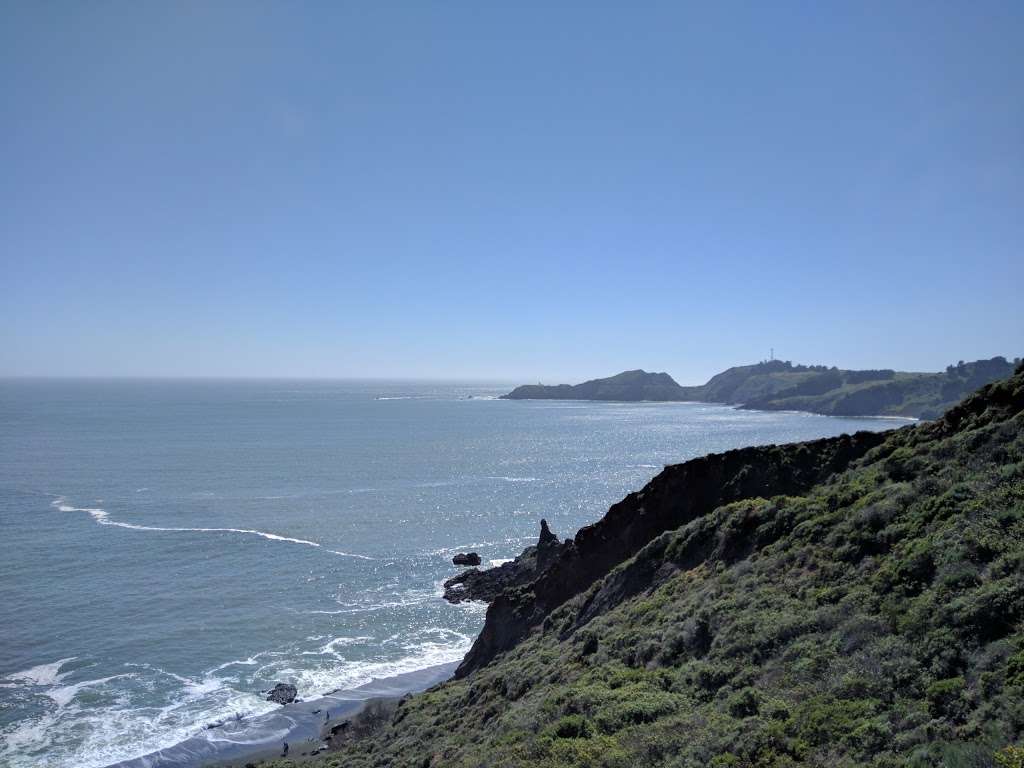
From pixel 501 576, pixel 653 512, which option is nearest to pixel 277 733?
pixel 653 512

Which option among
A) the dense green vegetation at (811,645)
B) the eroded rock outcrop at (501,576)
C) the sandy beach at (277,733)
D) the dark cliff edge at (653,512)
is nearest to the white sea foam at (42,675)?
the sandy beach at (277,733)

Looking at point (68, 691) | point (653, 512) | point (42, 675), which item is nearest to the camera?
point (653, 512)

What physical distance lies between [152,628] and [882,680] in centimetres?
4610

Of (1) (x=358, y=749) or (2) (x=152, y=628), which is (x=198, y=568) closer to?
(2) (x=152, y=628)

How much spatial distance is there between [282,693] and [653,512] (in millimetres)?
23242

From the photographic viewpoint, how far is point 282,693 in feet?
123

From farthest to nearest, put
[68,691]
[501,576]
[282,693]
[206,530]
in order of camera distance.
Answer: [206,530]
[501,576]
[282,693]
[68,691]

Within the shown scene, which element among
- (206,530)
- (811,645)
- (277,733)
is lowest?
(277,733)

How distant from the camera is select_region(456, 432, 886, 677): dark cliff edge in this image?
1197 inches

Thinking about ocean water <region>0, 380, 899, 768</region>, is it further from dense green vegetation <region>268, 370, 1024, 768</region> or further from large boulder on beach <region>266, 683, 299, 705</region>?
dense green vegetation <region>268, 370, 1024, 768</region>

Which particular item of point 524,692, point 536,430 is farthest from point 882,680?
point 536,430

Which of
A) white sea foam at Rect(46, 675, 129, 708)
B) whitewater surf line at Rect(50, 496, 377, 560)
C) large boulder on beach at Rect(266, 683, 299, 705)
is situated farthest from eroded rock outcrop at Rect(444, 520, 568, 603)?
white sea foam at Rect(46, 675, 129, 708)

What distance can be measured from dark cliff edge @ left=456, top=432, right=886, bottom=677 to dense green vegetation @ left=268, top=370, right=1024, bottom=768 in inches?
140

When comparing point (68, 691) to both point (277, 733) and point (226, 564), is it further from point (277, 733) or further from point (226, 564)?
point (226, 564)
